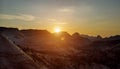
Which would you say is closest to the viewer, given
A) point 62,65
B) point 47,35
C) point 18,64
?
point 18,64

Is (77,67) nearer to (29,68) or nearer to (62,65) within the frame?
(62,65)

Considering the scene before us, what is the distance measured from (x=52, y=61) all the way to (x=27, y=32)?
75.4 meters

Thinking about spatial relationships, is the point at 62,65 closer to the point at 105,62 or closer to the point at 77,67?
the point at 77,67

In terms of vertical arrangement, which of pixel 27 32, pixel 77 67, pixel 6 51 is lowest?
pixel 77 67

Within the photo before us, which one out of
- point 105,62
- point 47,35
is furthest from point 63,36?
point 105,62

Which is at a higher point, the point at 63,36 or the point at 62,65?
the point at 63,36

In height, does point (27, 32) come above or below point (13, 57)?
above

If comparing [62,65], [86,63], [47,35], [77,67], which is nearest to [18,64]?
[62,65]

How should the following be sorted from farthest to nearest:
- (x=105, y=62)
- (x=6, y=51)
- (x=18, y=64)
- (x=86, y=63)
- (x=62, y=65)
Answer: (x=105, y=62) < (x=86, y=63) < (x=62, y=65) < (x=6, y=51) < (x=18, y=64)

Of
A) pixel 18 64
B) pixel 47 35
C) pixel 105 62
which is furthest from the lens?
pixel 47 35

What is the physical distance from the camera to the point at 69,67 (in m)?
32.0

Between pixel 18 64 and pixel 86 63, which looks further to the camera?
pixel 86 63

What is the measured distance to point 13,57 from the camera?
76.1 ft

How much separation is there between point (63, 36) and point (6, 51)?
3243 inches
